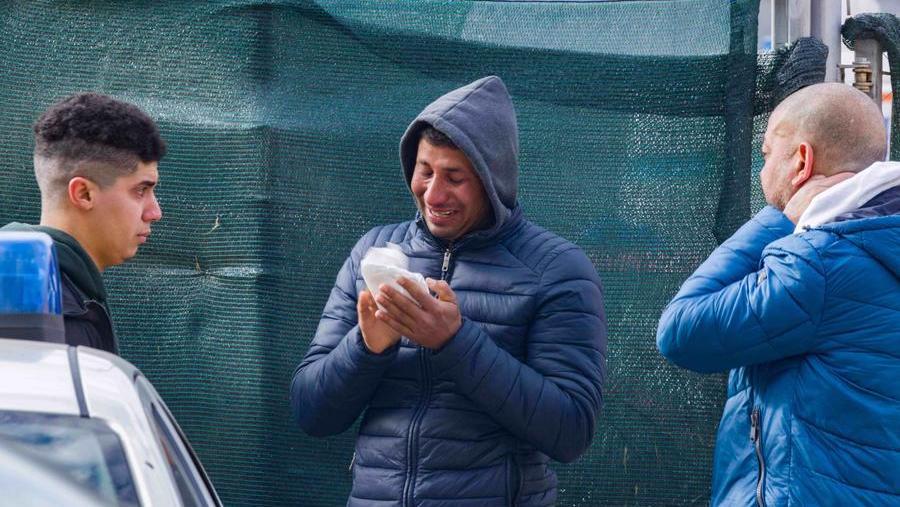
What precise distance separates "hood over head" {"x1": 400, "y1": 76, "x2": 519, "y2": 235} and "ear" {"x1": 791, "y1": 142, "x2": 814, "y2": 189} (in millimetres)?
729

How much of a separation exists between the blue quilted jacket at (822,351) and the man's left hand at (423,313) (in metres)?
0.61

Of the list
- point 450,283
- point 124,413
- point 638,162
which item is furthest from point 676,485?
point 124,413

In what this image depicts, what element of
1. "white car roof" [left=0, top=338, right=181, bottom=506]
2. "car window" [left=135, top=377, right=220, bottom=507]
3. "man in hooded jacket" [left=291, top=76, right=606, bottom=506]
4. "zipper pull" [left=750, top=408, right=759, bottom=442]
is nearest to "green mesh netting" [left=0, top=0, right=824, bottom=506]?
A: "man in hooded jacket" [left=291, top=76, right=606, bottom=506]

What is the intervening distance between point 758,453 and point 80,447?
1.90 meters

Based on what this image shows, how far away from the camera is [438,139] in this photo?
3.31 m

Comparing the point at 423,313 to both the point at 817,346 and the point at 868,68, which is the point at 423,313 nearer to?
the point at 817,346

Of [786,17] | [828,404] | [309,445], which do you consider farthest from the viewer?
[786,17]

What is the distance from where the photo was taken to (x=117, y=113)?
3141mm

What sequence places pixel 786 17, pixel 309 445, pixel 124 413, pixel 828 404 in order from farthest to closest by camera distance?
pixel 786 17 → pixel 309 445 → pixel 828 404 → pixel 124 413

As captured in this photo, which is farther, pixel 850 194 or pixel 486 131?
pixel 486 131

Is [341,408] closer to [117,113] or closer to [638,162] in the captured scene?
[117,113]

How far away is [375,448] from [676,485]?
144 cm

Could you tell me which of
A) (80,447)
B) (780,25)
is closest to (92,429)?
(80,447)

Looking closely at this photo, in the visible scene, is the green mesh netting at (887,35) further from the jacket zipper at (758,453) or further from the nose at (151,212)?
the nose at (151,212)
